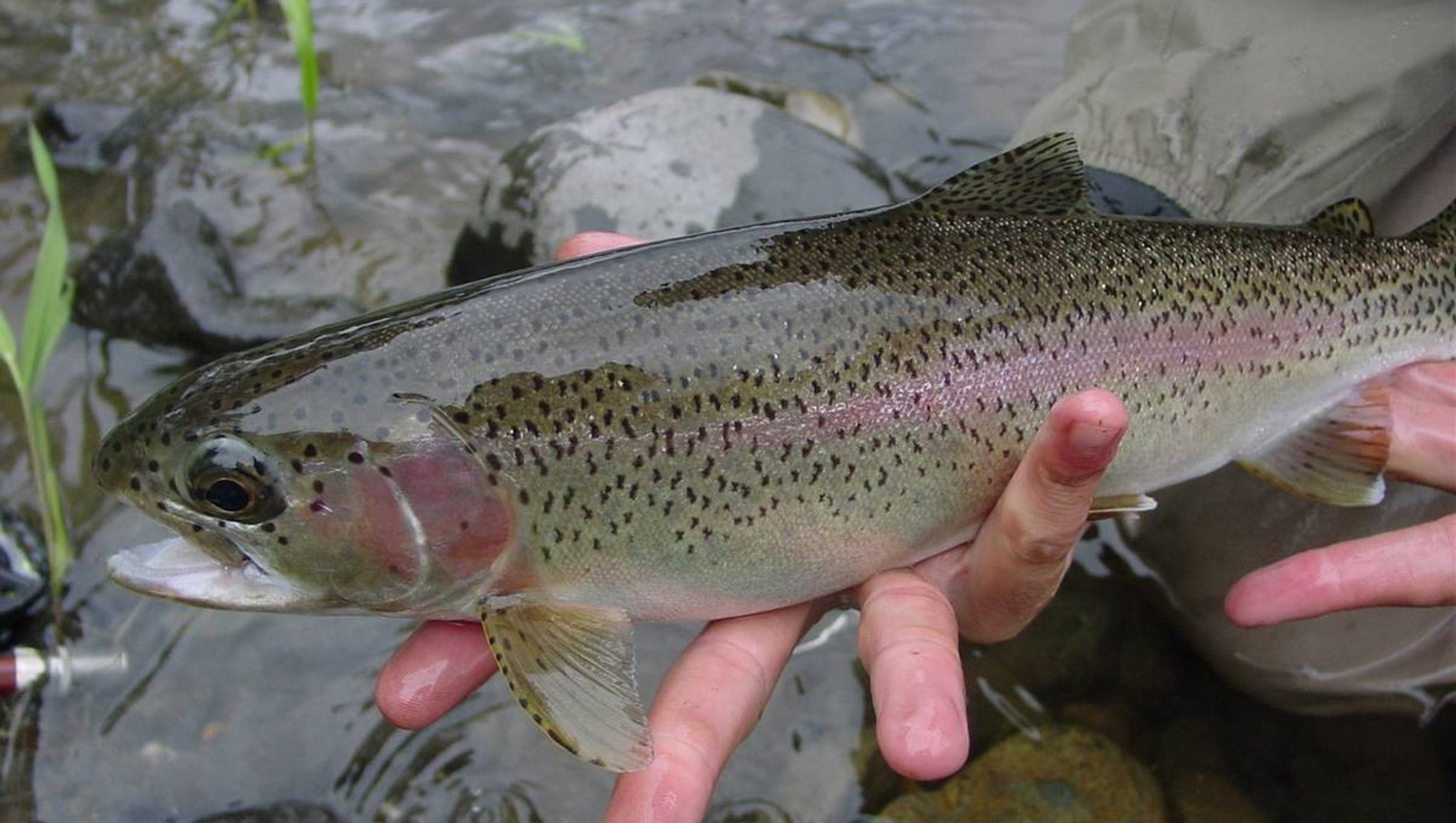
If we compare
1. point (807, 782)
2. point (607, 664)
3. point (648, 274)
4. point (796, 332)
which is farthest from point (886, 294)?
point (807, 782)

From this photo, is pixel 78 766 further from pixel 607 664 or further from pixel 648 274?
pixel 648 274

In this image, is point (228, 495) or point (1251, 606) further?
point (1251, 606)

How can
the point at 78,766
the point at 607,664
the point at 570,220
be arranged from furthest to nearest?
the point at 570,220 < the point at 78,766 < the point at 607,664

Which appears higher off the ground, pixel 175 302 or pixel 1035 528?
pixel 1035 528

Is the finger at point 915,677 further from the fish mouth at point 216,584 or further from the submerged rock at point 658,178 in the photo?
the submerged rock at point 658,178

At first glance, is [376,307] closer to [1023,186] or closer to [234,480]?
[234,480]

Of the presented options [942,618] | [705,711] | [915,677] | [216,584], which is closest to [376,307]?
[216,584]
